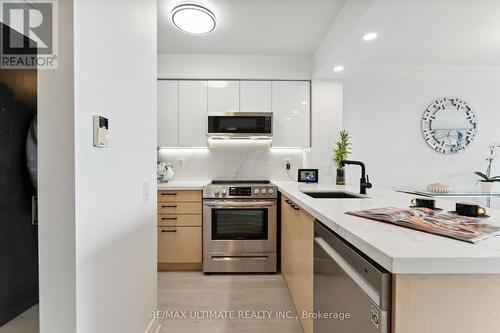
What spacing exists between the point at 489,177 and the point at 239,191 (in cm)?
358

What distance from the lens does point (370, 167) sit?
3418mm

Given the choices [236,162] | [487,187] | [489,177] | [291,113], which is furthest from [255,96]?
[489,177]

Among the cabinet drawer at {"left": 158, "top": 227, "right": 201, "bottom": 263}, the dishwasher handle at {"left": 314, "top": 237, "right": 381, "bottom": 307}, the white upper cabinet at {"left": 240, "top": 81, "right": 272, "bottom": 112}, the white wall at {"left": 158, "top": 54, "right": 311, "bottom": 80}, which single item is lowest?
the cabinet drawer at {"left": 158, "top": 227, "right": 201, "bottom": 263}

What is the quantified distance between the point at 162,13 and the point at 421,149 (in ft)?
12.0

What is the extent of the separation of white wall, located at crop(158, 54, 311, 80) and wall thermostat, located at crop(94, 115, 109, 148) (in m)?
2.21

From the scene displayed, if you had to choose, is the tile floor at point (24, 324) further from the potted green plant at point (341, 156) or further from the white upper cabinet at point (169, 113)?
the potted green plant at point (341, 156)

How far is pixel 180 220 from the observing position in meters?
2.64

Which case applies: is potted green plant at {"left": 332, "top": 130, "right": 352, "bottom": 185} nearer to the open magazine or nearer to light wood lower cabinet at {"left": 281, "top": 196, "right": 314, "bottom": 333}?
light wood lower cabinet at {"left": 281, "top": 196, "right": 314, "bottom": 333}

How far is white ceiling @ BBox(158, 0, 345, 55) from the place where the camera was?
204 centimetres

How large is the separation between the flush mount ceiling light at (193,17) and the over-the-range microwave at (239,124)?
92 cm

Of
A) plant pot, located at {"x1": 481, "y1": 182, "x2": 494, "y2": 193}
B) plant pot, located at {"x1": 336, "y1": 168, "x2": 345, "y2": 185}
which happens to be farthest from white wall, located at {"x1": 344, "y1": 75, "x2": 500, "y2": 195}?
plant pot, located at {"x1": 336, "y1": 168, "x2": 345, "y2": 185}

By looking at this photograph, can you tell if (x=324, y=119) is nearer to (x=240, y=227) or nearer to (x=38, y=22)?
Result: (x=240, y=227)

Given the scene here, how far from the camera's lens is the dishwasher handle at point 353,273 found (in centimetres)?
68
